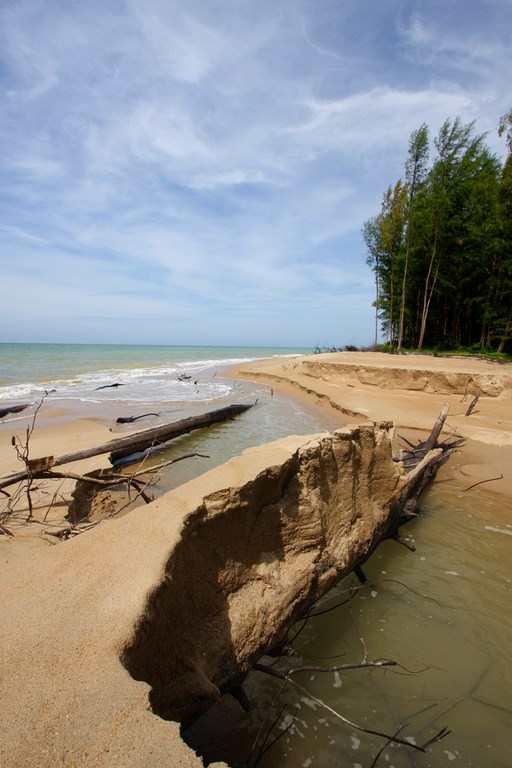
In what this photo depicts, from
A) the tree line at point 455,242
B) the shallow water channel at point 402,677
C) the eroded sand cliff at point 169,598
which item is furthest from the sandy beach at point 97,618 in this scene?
the tree line at point 455,242

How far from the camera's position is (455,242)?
75.2 feet

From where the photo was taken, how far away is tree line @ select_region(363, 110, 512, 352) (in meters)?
19.8

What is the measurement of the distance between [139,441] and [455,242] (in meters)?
23.9

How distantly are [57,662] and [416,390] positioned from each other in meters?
14.8

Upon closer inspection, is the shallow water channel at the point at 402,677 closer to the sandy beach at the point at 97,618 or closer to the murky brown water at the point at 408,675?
the murky brown water at the point at 408,675

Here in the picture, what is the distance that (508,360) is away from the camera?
58.3 ft

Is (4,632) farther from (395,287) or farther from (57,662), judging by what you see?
(395,287)

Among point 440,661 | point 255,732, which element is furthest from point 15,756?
point 440,661

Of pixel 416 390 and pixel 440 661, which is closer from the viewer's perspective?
pixel 440 661

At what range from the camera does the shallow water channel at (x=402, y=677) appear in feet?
7.30

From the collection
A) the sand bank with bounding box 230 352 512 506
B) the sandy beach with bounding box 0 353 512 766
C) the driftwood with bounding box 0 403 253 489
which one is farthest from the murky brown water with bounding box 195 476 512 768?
the driftwood with bounding box 0 403 253 489

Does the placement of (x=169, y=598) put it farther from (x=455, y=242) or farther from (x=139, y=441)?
(x=455, y=242)

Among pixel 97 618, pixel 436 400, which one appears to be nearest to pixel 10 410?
pixel 97 618

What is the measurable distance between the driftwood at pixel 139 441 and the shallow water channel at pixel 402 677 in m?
3.03
